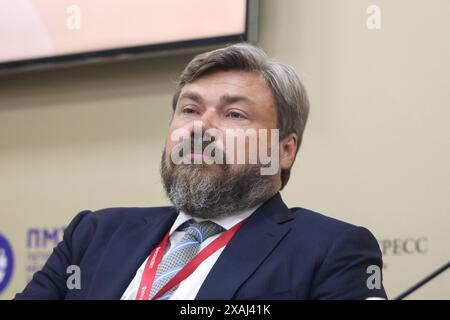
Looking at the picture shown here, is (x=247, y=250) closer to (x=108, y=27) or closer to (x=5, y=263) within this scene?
(x=108, y=27)

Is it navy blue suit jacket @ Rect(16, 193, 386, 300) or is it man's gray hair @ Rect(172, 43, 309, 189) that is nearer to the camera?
navy blue suit jacket @ Rect(16, 193, 386, 300)

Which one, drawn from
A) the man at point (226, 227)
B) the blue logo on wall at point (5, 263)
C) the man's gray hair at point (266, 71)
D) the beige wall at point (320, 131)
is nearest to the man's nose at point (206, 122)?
the man at point (226, 227)

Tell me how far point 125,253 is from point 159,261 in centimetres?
8

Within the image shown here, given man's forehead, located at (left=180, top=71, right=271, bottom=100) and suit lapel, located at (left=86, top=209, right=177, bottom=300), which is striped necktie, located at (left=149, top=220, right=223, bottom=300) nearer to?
suit lapel, located at (left=86, top=209, right=177, bottom=300)

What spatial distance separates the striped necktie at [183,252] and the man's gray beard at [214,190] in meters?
0.03

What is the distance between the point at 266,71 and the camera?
1.48m

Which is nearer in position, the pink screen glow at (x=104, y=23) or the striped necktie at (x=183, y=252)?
the striped necktie at (x=183, y=252)

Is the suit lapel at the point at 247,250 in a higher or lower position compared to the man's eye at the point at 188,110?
lower

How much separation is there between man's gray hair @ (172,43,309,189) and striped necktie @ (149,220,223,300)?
0.27 m

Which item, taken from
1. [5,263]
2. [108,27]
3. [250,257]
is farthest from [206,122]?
[5,263]

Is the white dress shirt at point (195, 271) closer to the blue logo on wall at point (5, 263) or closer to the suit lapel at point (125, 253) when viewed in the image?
the suit lapel at point (125, 253)

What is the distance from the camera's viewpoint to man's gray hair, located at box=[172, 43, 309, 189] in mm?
1470

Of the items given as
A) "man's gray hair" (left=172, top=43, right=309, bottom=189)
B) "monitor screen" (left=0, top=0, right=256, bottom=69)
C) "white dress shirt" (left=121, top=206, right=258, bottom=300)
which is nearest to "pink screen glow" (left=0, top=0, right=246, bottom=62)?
"monitor screen" (left=0, top=0, right=256, bottom=69)

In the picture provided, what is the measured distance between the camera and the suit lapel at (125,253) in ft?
4.15
